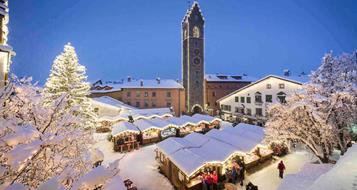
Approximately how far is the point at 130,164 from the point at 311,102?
51.3ft

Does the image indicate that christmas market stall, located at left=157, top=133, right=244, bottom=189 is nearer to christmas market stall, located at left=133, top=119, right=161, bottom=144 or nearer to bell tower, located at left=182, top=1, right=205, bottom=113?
Result: christmas market stall, located at left=133, top=119, right=161, bottom=144

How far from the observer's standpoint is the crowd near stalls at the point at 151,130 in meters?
22.4

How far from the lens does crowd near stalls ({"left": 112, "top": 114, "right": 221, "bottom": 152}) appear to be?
22.4 metres

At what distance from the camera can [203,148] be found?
637 inches

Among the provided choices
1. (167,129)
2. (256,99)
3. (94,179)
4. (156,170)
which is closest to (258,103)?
(256,99)

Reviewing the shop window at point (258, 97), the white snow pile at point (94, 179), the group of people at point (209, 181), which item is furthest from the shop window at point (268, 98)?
the white snow pile at point (94, 179)

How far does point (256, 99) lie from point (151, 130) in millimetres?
19259

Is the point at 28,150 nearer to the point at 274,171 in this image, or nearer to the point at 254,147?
the point at 254,147

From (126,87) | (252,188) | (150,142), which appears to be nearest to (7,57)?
(252,188)

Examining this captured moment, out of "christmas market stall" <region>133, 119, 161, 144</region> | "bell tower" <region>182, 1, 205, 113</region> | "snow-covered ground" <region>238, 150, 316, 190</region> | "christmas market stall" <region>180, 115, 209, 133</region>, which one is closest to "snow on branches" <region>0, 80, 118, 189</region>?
"snow-covered ground" <region>238, 150, 316, 190</region>

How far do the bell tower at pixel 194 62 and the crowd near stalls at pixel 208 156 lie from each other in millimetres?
25940

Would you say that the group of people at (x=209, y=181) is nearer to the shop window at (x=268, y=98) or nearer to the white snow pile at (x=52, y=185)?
the white snow pile at (x=52, y=185)

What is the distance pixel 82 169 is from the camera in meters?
6.57

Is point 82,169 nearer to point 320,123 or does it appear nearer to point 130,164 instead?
point 130,164
